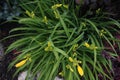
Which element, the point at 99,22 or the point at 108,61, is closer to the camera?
the point at 108,61

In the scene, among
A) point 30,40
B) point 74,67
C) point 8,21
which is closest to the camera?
point 74,67

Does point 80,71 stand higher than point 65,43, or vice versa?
point 65,43

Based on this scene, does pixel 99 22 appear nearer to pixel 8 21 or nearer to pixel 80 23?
pixel 80 23

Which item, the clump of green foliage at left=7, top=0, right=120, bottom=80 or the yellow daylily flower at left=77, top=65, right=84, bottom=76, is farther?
the clump of green foliage at left=7, top=0, right=120, bottom=80

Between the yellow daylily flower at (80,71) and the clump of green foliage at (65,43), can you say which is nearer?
the yellow daylily flower at (80,71)

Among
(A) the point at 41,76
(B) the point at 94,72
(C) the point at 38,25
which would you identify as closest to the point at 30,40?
(C) the point at 38,25

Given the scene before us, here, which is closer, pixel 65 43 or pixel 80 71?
pixel 80 71

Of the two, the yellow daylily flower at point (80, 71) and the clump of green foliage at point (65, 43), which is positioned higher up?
the clump of green foliage at point (65, 43)

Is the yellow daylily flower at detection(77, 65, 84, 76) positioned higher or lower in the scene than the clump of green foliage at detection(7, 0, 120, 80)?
lower
